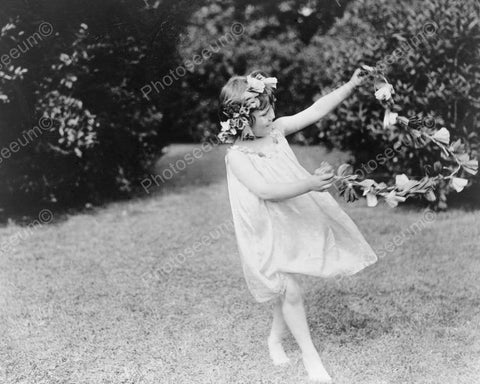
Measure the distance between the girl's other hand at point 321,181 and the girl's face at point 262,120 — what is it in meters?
0.49

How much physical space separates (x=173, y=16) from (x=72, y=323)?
3.36 m

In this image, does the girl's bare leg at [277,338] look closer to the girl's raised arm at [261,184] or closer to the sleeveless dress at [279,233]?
the sleeveless dress at [279,233]

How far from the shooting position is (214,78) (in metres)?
11.2

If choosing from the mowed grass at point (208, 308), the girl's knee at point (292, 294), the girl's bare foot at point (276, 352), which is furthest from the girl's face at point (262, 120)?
the mowed grass at point (208, 308)

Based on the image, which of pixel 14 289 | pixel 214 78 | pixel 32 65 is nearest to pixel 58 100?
pixel 32 65

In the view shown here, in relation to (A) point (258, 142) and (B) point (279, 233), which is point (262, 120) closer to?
(A) point (258, 142)

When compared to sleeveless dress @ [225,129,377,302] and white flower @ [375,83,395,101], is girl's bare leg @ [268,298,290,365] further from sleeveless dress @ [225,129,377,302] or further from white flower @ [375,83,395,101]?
white flower @ [375,83,395,101]

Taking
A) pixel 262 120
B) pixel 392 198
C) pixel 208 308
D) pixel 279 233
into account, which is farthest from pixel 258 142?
pixel 208 308

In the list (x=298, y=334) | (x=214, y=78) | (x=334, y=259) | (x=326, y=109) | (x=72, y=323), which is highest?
(x=326, y=109)

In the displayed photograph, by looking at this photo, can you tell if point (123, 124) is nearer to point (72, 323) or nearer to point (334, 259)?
point (72, 323)

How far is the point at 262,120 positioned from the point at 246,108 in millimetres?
116

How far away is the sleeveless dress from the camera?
3025 millimetres

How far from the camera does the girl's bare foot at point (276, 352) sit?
3261 millimetres

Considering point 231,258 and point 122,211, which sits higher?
point 231,258
